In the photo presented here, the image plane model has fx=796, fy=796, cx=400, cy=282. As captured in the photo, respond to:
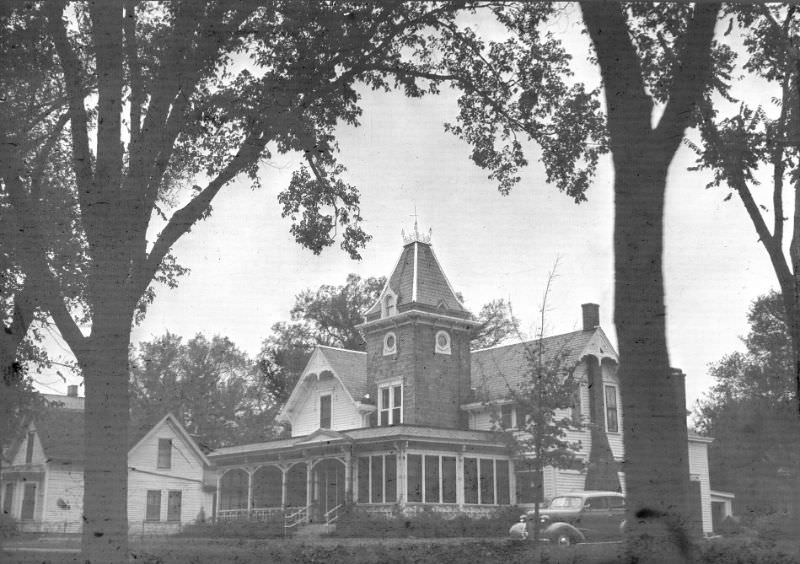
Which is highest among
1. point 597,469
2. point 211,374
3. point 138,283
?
point 138,283

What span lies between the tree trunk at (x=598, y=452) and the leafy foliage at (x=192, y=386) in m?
6.67

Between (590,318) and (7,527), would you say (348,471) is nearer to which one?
(590,318)

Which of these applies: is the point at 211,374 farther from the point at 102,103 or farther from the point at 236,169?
the point at 102,103

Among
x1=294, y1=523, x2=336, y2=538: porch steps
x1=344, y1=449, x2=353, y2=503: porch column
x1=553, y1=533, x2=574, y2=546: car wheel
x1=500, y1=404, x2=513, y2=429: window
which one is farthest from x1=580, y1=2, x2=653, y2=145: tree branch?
x1=344, y1=449, x2=353, y2=503: porch column

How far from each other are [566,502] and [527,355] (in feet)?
8.05

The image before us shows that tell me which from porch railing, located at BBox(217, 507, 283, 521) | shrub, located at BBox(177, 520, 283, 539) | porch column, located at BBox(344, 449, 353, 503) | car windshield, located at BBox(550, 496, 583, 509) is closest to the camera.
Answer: shrub, located at BBox(177, 520, 283, 539)

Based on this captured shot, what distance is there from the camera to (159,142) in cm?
768

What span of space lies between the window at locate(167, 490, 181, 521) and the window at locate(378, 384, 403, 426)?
1315cm

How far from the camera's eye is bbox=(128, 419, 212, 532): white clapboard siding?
8.00m

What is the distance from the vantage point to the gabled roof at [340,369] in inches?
893

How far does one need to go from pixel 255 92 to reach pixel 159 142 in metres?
1.15

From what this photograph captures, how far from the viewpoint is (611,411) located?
14.5 metres

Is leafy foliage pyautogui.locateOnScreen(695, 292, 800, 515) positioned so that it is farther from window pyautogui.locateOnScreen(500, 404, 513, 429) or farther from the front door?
the front door

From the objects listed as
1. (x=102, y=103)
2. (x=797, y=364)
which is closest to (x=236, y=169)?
(x=102, y=103)
